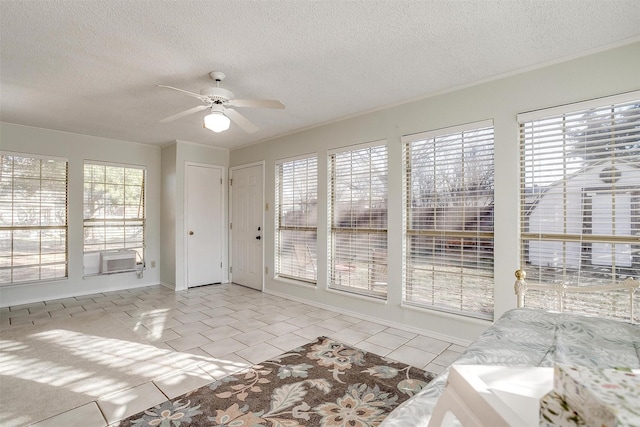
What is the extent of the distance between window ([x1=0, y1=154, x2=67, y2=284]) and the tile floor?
535 millimetres

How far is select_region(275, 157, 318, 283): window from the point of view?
4574 mm

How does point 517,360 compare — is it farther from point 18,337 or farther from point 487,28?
point 18,337

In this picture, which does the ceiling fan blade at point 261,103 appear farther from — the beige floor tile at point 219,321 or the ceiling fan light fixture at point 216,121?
the beige floor tile at point 219,321

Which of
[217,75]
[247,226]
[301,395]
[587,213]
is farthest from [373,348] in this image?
[247,226]

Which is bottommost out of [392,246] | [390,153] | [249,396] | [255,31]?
[249,396]

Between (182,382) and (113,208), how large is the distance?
400 centimetres

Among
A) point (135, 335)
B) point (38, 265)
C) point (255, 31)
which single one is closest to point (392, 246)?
point (255, 31)

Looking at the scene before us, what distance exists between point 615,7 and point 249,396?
342 centimetres

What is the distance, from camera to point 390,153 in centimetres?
366

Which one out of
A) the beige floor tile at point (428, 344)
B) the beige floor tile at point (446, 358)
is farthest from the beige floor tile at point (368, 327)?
the beige floor tile at point (446, 358)

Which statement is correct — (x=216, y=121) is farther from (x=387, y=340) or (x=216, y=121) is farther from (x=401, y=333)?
(x=401, y=333)

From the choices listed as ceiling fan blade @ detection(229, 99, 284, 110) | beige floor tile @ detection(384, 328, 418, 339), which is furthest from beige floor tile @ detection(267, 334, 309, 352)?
ceiling fan blade @ detection(229, 99, 284, 110)

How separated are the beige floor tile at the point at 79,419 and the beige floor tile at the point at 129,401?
0.04 m

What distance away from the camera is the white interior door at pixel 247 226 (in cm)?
543
